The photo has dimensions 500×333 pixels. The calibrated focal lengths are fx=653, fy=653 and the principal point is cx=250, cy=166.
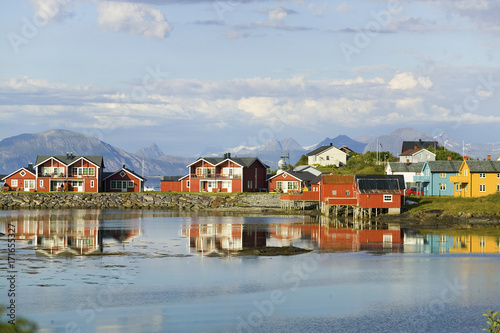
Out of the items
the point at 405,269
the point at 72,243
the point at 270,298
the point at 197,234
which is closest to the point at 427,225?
the point at 197,234

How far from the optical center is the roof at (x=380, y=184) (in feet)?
229

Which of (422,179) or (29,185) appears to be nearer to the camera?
(422,179)

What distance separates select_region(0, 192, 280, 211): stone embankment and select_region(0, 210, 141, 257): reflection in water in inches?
841

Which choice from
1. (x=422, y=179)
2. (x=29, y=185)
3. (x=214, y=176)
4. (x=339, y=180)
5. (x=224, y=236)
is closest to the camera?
(x=224, y=236)

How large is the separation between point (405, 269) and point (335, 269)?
12.6 feet

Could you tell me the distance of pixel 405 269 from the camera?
35438 millimetres

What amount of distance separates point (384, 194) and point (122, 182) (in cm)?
4801

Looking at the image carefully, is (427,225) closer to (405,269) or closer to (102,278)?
(405,269)

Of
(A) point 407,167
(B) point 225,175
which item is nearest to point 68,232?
(B) point 225,175

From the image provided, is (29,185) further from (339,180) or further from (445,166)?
(445,166)

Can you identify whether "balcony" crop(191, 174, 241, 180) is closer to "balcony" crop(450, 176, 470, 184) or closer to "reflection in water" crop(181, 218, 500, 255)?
"balcony" crop(450, 176, 470, 184)

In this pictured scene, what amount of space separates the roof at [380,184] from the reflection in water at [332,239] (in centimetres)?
820

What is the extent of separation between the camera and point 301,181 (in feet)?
329

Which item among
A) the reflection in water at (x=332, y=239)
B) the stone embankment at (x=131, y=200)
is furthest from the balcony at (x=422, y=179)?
the reflection in water at (x=332, y=239)
